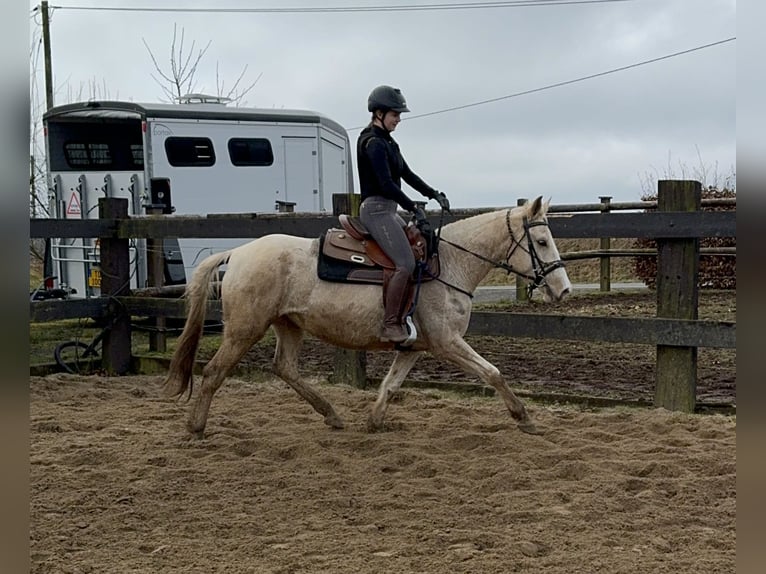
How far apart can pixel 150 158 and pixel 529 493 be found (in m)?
9.31

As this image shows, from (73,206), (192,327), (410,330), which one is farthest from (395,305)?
(73,206)

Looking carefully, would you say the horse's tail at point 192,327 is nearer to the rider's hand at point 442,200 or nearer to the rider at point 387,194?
the rider at point 387,194

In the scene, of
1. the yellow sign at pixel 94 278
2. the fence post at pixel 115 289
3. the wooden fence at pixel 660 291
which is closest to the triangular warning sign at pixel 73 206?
the yellow sign at pixel 94 278

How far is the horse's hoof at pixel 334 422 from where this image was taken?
19.0 feet

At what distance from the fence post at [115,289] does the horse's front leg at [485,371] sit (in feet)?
13.7

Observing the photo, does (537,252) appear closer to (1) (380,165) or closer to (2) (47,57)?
(1) (380,165)

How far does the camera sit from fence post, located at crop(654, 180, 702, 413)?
20.1 ft

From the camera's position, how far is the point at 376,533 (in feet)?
12.1

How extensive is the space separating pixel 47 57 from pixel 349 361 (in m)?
16.4

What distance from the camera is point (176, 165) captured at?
12.3m

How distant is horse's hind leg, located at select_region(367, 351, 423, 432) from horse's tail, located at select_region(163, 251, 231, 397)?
1331 mm

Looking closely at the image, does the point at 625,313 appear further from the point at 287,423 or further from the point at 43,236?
the point at 43,236
